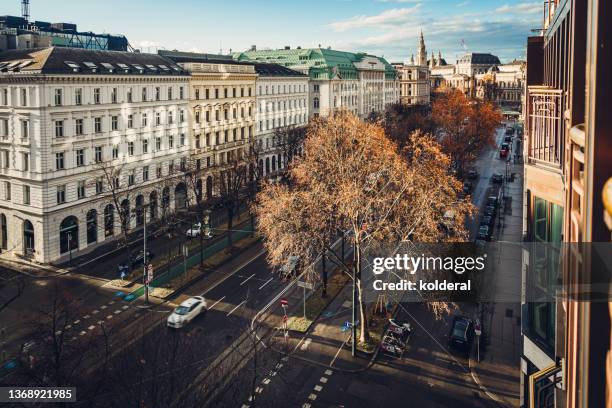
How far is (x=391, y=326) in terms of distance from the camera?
3291 centimetres

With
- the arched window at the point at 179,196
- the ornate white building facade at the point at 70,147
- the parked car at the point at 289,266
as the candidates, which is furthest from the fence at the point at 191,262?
the arched window at the point at 179,196

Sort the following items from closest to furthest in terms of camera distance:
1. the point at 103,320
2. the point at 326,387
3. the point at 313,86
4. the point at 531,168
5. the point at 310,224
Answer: the point at 531,168
the point at 326,387
the point at 310,224
the point at 103,320
the point at 313,86

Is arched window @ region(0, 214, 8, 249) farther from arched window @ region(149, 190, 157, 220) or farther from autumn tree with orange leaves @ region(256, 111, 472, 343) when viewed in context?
autumn tree with orange leaves @ region(256, 111, 472, 343)

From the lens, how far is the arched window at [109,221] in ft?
174

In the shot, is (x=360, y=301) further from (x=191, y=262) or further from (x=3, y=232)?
(x=3, y=232)

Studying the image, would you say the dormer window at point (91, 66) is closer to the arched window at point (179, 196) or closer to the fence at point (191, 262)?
the arched window at point (179, 196)

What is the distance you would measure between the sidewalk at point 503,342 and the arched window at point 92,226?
37299 mm

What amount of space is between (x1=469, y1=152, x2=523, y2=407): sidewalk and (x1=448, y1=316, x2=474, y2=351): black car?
0.75 meters

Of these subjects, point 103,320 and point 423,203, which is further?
point 103,320

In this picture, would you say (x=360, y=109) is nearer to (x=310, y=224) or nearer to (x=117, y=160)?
(x=117, y=160)

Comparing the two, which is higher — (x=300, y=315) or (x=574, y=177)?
(x=574, y=177)

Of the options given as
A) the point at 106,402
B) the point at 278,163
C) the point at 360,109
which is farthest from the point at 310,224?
the point at 360,109

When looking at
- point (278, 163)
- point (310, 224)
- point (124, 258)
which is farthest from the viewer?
point (278, 163)

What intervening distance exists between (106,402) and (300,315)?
15.7m
